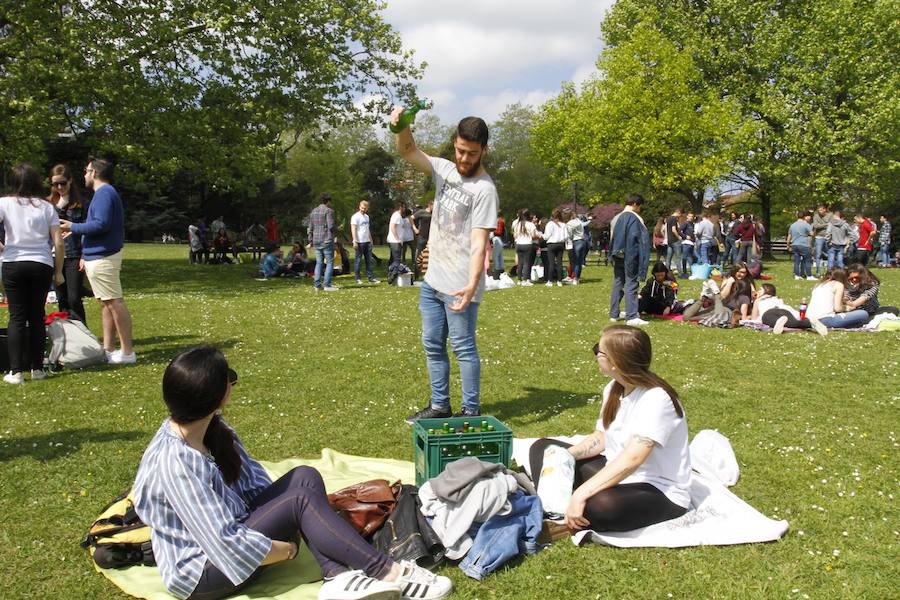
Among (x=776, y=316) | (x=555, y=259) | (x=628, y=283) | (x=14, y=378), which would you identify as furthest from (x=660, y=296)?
(x=14, y=378)

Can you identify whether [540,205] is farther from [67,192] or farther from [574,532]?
[574,532]

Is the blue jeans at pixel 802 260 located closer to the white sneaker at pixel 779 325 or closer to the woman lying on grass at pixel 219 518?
the white sneaker at pixel 779 325

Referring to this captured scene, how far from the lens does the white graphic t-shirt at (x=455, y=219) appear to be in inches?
204

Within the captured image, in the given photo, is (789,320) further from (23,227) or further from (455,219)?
(23,227)

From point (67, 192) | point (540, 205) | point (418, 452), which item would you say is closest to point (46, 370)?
point (67, 192)

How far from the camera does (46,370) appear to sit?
758cm

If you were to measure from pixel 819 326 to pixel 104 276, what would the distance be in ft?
32.6

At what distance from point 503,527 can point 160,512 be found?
1.71 metres

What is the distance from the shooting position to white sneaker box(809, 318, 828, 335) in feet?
34.4

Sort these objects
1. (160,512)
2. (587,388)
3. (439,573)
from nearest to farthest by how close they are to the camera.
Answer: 1. (160,512)
2. (439,573)
3. (587,388)

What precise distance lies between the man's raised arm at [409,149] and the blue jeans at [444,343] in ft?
3.10

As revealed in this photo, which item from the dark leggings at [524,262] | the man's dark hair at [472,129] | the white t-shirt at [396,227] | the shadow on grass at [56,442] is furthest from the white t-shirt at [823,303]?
the shadow on grass at [56,442]

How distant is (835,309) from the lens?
35.7 ft

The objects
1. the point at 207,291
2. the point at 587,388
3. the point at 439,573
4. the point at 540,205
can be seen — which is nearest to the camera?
the point at 439,573
